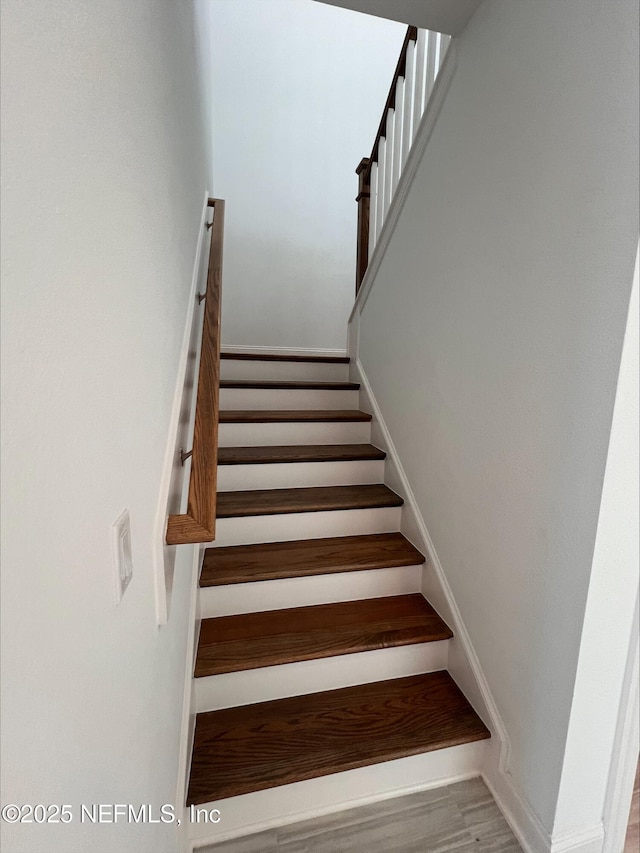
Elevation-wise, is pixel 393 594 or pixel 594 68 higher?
pixel 594 68

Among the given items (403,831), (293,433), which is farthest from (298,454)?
(403,831)

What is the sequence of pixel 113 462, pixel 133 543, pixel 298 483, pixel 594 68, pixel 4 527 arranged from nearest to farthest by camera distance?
pixel 4 527
pixel 113 462
pixel 133 543
pixel 594 68
pixel 298 483

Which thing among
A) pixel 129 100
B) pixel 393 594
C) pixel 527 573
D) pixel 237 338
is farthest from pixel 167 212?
pixel 237 338

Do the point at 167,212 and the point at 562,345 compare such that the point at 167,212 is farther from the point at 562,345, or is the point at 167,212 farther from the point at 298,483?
the point at 298,483

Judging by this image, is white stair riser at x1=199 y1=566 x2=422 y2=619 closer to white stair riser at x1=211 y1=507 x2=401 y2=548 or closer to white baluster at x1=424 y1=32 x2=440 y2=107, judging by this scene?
white stair riser at x1=211 y1=507 x2=401 y2=548

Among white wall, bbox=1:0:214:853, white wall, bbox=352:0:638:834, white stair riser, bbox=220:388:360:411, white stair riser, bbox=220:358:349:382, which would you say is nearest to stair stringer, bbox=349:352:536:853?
white wall, bbox=352:0:638:834

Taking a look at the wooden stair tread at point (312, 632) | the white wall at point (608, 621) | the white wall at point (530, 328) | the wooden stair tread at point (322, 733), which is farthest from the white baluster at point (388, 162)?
the wooden stair tread at point (322, 733)

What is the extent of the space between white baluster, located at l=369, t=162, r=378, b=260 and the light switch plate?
2.25 meters

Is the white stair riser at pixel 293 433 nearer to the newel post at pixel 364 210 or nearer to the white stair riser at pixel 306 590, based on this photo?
the white stair riser at pixel 306 590

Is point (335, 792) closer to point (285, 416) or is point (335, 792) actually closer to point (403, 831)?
point (403, 831)

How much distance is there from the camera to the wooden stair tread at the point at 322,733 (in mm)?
1203

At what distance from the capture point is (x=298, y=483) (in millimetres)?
2023

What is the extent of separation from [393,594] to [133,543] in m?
1.33

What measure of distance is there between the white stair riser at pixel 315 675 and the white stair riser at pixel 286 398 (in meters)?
1.41
